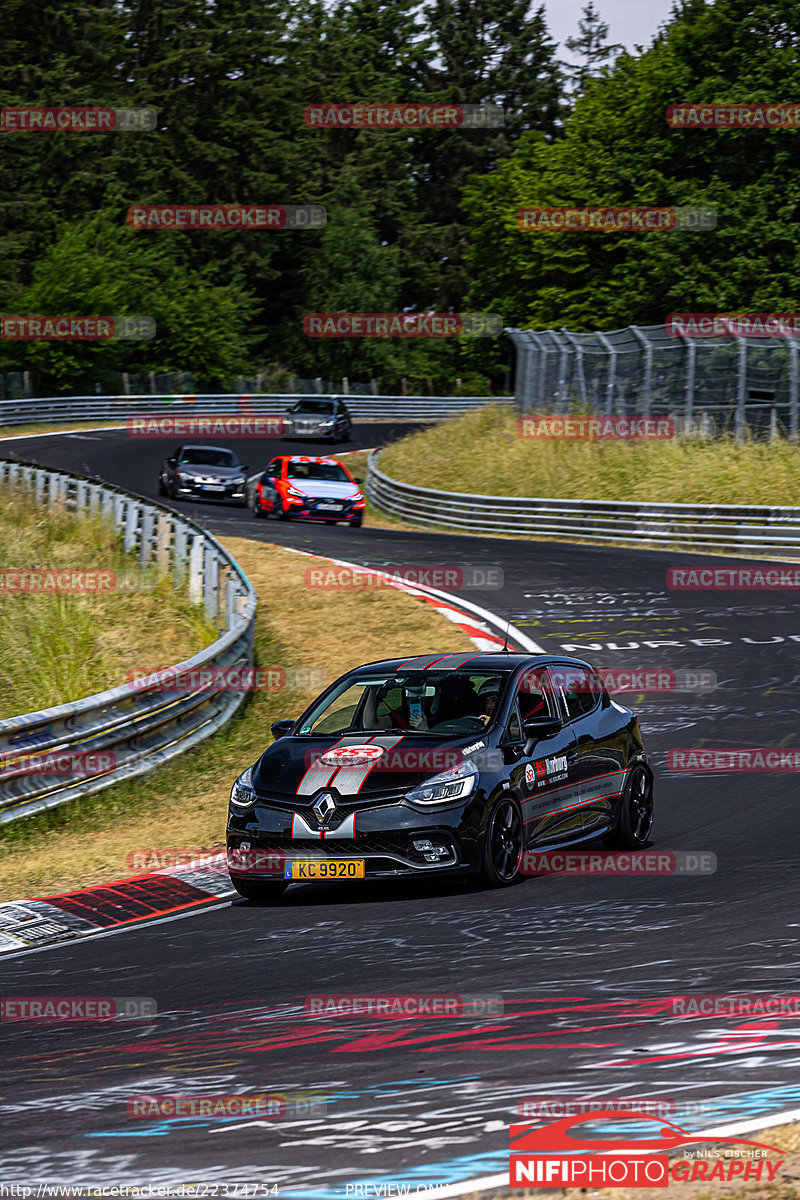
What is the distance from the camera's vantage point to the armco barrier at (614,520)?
2686 cm

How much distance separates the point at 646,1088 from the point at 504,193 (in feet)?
233

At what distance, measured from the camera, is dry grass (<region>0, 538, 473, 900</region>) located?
11086mm

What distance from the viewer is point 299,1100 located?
5.24 metres

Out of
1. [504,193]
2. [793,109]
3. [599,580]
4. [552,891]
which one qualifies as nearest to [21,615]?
[552,891]

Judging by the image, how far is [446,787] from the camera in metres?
8.95

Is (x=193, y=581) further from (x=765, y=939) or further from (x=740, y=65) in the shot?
(x=740, y=65)

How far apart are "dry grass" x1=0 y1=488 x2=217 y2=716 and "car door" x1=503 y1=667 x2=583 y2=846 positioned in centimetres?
560

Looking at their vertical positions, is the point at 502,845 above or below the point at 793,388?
below
